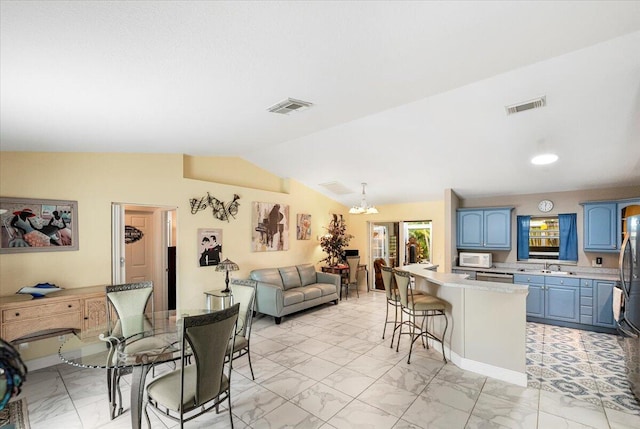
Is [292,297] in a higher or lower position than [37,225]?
lower

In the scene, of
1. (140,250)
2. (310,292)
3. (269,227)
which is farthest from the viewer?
(269,227)

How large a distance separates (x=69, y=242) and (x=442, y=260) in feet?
21.8

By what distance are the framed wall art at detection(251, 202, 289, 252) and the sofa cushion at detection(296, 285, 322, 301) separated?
105cm

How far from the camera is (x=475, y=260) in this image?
5.89m

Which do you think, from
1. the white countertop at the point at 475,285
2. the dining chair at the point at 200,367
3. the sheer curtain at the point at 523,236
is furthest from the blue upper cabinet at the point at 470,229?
the dining chair at the point at 200,367

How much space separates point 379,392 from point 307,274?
366cm

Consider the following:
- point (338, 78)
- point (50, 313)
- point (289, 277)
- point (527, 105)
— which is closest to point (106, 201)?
point (50, 313)

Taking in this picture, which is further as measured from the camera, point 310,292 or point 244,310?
point 310,292

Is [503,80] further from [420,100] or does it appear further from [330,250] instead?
[330,250]

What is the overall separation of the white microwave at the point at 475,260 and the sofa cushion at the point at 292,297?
3301 millimetres

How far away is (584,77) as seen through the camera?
271 centimetres

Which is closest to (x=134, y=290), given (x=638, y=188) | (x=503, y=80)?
(x=503, y=80)

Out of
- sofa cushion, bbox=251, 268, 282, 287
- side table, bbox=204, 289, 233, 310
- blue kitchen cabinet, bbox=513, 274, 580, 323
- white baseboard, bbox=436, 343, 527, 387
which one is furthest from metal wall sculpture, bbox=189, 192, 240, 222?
blue kitchen cabinet, bbox=513, 274, 580, 323

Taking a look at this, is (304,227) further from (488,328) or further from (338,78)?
(338,78)
